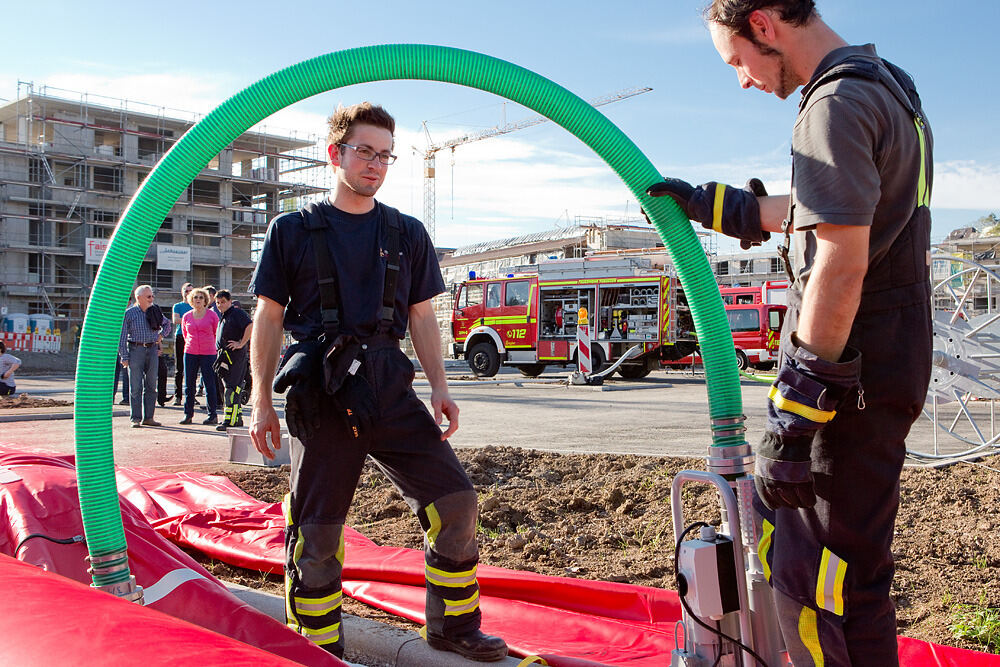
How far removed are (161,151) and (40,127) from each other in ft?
26.0

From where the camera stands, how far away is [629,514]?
4.86 metres

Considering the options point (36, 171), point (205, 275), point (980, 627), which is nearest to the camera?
point (980, 627)

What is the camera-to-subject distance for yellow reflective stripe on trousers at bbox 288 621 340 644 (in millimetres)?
2697

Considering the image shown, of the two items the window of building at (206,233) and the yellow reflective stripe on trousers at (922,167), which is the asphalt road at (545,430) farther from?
the window of building at (206,233)

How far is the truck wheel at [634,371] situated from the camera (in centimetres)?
2142

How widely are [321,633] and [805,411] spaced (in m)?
1.75

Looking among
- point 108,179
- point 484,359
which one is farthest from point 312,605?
point 108,179

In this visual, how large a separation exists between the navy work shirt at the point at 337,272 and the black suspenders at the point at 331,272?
0.06 ft

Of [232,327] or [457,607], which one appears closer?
[457,607]

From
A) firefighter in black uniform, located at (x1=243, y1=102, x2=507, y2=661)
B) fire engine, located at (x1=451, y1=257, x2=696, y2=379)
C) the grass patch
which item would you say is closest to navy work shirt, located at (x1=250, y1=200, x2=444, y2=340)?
firefighter in black uniform, located at (x1=243, y1=102, x2=507, y2=661)

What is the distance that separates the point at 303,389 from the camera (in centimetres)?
267

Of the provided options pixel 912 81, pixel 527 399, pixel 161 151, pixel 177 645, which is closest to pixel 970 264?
pixel 912 81

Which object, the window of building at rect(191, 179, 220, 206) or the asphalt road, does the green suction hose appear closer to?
the asphalt road

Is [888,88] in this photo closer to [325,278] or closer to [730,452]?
[730,452]
